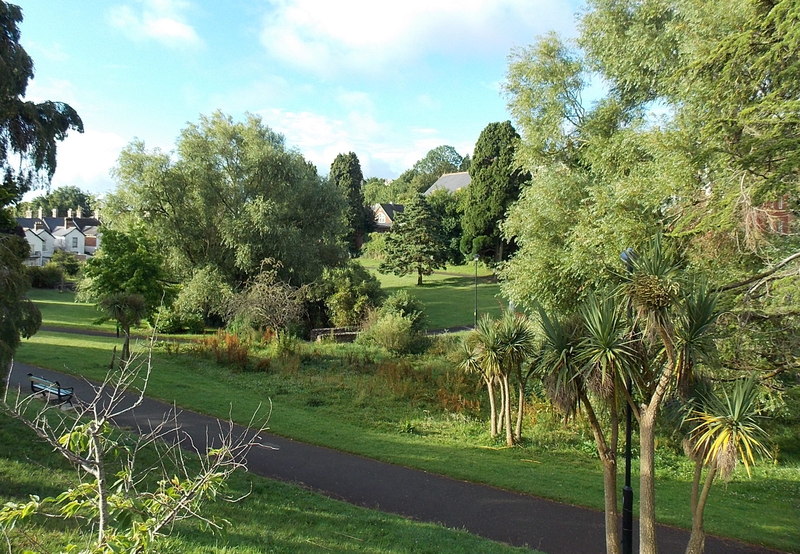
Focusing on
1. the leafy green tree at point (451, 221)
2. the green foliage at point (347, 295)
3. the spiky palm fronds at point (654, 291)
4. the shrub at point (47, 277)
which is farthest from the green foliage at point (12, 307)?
the leafy green tree at point (451, 221)

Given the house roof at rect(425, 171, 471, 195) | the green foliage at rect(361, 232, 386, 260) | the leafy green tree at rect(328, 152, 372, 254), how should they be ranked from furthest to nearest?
the house roof at rect(425, 171, 471, 195) → the leafy green tree at rect(328, 152, 372, 254) → the green foliage at rect(361, 232, 386, 260)

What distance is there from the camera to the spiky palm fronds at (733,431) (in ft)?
21.1

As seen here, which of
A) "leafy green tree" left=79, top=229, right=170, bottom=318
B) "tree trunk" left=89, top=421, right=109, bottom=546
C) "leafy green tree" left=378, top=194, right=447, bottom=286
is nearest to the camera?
"tree trunk" left=89, top=421, right=109, bottom=546

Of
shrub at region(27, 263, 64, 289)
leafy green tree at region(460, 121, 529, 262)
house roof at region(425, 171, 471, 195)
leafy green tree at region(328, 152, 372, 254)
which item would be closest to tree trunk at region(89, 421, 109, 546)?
leafy green tree at region(460, 121, 529, 262)

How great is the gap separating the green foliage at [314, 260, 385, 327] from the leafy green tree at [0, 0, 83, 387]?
18210mm

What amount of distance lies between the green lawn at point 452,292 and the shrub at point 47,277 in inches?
1130

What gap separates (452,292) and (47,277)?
3499cm

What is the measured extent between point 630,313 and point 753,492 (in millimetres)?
8157

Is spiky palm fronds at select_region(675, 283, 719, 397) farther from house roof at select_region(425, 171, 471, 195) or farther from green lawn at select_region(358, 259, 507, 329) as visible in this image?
house roof at select_region(425, 171, 471, 195)

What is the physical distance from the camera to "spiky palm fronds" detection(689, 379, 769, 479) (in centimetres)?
643

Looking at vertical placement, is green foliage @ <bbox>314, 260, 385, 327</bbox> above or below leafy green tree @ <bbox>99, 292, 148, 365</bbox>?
above

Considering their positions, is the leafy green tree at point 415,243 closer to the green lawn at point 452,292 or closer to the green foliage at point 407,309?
the green lawn at point 452,292

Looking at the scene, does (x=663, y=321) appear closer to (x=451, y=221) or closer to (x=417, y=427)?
(x=417, y=427)

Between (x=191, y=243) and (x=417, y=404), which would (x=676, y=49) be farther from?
(x=191, y=243)
